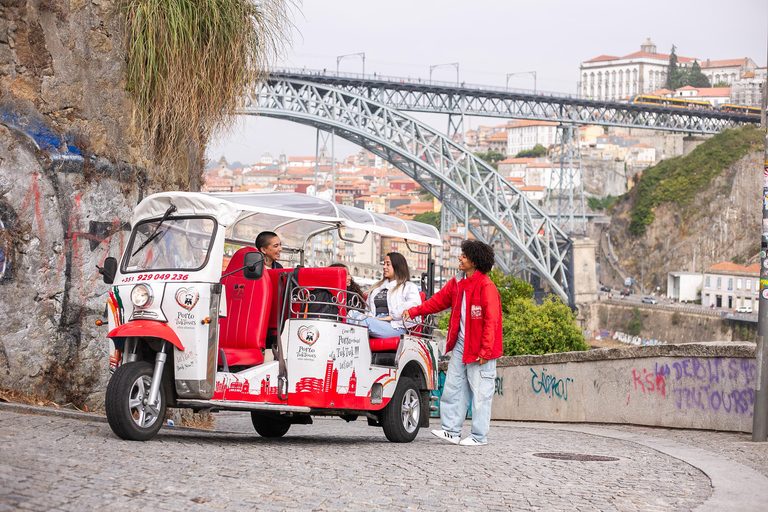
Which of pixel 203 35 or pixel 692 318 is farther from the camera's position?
pixel 692 318

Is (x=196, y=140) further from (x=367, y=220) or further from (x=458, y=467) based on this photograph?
(x=458, y=467)

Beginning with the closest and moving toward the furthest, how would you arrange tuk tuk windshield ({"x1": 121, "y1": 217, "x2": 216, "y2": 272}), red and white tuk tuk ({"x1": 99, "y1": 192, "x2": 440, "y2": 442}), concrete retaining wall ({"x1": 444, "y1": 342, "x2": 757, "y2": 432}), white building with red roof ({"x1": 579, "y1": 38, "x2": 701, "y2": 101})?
red and white tuk tuk ({"x1": 99, "y1": 192, "x2": 440, "y2": 442}) < tuk tuk windshield ({"x1": 121, "y1": 217, "x2": 216, "y2": 272}) < concrete retaining wall ({"x1": 444, "y1": 342, "x2": 757, "y2": 432}) < white building with red roof ({"x1": 579, "y1": 38, "x2": 701, "y2": 101})

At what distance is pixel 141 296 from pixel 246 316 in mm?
793

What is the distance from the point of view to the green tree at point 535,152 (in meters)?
159

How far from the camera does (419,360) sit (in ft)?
25.2

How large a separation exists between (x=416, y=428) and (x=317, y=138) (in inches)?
1822

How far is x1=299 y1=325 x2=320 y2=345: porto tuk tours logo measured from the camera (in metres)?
6.37

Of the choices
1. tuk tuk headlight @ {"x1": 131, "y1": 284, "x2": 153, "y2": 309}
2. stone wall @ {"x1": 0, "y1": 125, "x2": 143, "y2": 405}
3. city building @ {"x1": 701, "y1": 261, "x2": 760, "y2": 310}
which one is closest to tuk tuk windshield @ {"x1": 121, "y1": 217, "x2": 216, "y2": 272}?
tuk tuk headlight @ {"x1": 131, "y1": 284, "x2": 153, "y2": 309}

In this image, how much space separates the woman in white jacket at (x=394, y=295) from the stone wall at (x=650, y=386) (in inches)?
→ 121

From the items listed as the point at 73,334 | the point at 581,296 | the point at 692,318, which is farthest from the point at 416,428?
the point at 692,318

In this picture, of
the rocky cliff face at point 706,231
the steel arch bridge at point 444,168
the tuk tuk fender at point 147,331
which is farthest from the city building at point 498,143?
the tuk tuk fender at point 147,331

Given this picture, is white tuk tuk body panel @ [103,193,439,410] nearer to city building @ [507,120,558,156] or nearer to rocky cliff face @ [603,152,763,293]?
rocky cliff face @ [603,152,763,293]

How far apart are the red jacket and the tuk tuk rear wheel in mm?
1434

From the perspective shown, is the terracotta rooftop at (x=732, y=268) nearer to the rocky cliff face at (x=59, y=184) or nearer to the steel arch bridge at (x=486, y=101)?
the steel arch bridge at (x=486, y=101)
